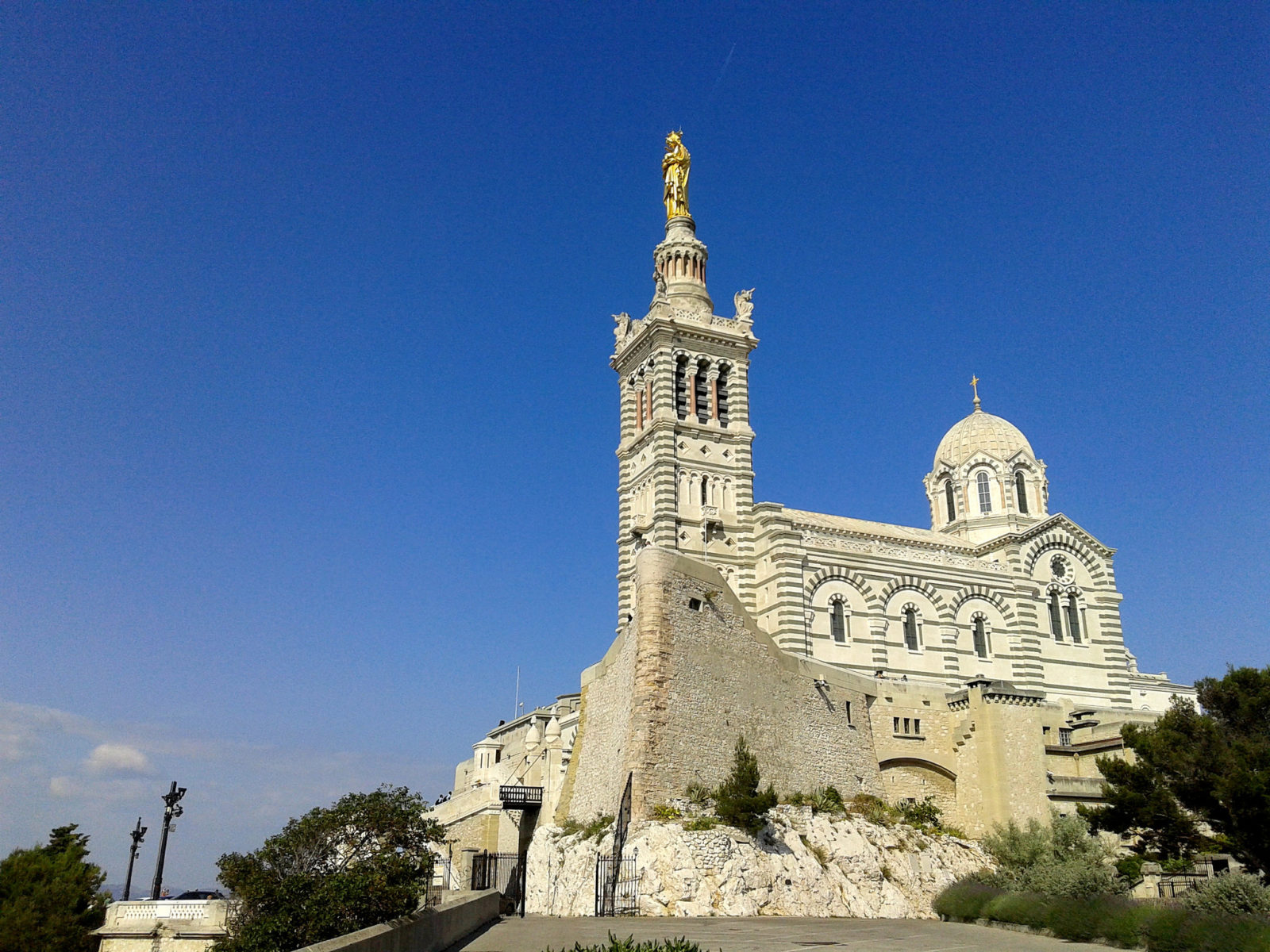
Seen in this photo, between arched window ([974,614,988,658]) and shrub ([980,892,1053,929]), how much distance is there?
21404 millimetres

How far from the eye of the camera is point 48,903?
97.4 ft

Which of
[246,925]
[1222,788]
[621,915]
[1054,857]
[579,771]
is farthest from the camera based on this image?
[579,771]

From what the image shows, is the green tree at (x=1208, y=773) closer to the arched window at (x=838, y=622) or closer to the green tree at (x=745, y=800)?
the green tree at (x=745, y=800)

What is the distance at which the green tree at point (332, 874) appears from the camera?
1797 cm

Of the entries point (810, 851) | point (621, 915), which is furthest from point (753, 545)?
point (621, 915)

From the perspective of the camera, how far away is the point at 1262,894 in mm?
19109

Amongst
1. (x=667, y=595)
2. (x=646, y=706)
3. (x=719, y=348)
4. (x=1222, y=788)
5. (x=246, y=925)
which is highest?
(x=719, y=348)

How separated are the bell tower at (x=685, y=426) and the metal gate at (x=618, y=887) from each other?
16313 millimetres

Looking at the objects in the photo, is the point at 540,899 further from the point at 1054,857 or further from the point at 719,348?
the point at 719,348

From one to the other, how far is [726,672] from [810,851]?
204 inches

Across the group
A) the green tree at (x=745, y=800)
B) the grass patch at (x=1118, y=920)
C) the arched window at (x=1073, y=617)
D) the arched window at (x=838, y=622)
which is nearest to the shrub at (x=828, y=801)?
the green tree at (x=745, y=800)

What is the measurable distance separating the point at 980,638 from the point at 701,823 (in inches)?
949

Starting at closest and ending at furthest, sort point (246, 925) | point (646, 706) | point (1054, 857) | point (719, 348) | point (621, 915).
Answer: point (246, 925)
point (621, 915)
point (646, 706)
point (1054, 857)
point (719, 348)

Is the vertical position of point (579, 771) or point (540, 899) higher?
point (579, 771)
